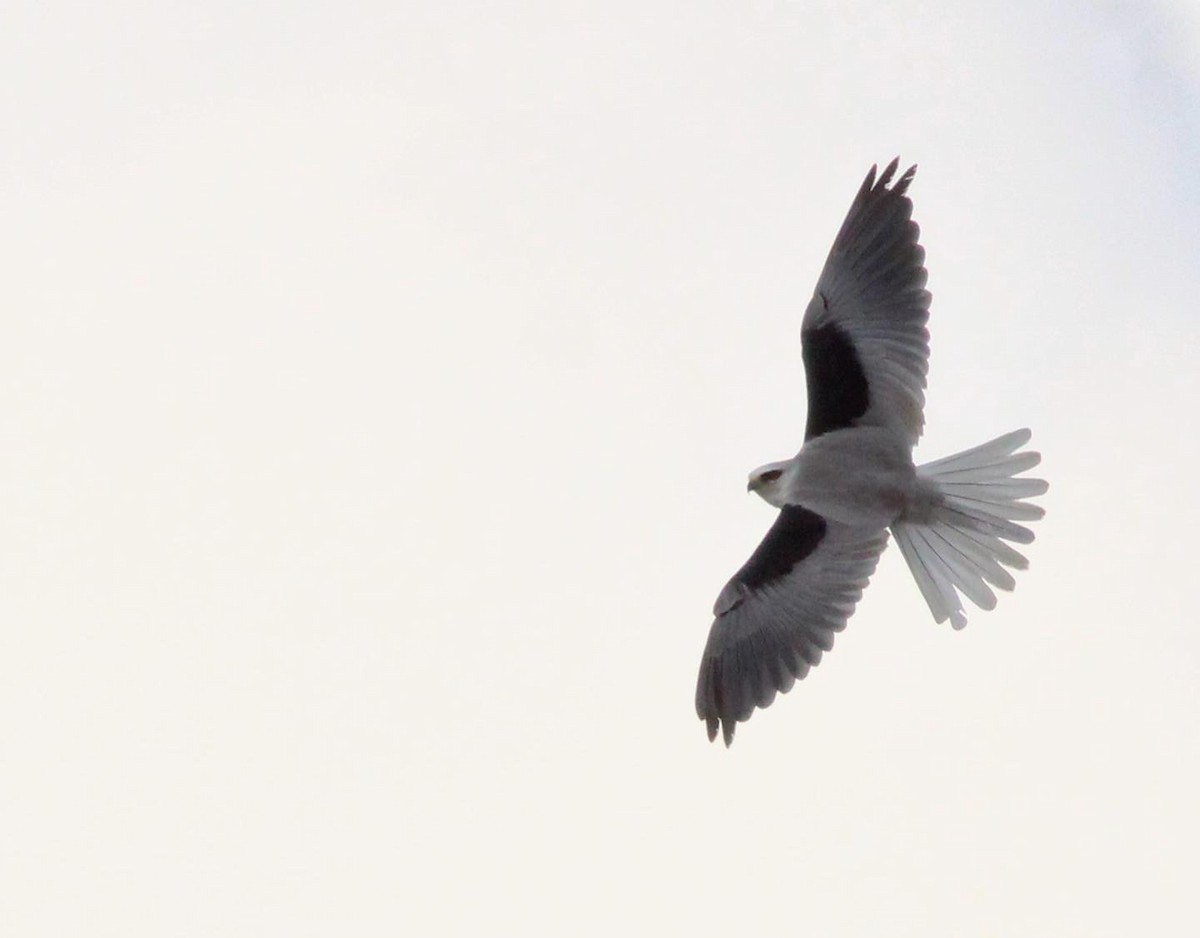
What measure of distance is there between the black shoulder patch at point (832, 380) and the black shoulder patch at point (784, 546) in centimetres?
46

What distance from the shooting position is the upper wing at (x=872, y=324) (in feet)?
26.5

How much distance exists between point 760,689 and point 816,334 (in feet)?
6.60

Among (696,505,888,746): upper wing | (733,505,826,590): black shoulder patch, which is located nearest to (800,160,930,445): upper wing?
(733,505,826,590): black shoulder patch

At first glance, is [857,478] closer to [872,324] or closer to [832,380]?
[832,380]

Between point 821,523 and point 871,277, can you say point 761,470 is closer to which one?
point 821,523

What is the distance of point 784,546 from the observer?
8.48m

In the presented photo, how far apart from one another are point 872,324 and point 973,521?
1196mm

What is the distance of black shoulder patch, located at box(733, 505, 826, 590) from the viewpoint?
8.34m

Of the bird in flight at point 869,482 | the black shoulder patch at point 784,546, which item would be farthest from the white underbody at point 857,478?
the black shoulder patch at point 784,546

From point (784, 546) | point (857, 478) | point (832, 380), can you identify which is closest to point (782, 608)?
point (784, 546)

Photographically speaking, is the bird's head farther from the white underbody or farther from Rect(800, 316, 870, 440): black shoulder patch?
Rect(800, 316, 870, 440): black shoulder patch

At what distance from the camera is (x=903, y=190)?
8.26 m

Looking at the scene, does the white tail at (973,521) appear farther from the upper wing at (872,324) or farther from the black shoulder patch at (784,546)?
the black shoulder patch at (784,546)

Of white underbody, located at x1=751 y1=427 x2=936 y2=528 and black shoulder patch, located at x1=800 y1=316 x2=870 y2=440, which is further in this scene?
black shoulder patch, located at x1=800 y1=316 x2=870 y2=440
